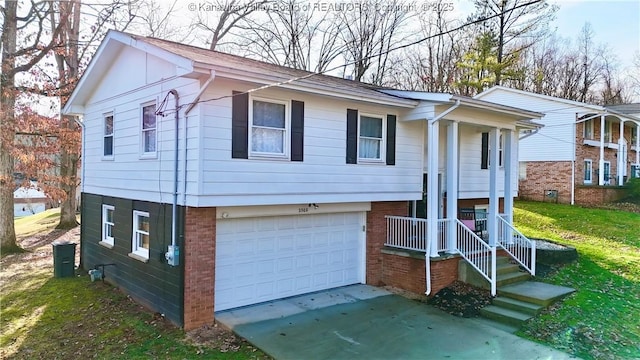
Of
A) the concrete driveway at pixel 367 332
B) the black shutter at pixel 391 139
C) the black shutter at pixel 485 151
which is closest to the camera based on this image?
the concrete driveway at pixel 367 332

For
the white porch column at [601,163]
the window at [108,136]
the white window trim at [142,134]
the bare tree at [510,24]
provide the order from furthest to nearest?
the bare tree at [510,24] < the white porch column at [601,163] < the window at [108,136] < the white window trim at [142,134]

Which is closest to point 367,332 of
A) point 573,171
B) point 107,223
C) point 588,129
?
point 107,223

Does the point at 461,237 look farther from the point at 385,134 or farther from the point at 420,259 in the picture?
the point at 385,134

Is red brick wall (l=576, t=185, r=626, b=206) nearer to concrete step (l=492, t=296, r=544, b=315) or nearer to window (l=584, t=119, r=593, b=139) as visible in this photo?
window (l=584, t=119, r=593, b=139)

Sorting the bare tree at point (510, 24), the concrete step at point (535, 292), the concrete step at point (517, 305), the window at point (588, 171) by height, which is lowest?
the concrete step at point (517, 305)

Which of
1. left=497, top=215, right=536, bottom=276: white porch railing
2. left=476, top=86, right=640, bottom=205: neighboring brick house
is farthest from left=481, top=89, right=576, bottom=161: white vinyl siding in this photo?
left=497, top=215, right=536, bottom=276: white porch railing

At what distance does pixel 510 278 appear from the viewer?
34.2 feet

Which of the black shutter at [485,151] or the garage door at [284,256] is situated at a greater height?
the black shutter at [485,151]

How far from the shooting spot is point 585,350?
739cm

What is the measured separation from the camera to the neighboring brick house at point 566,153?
23164 mm

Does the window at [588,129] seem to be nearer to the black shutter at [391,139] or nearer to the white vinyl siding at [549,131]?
the white vinyl siding at [549,131]

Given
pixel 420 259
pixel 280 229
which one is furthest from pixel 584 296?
pixel 280 229

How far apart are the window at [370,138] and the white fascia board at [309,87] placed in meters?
0.62

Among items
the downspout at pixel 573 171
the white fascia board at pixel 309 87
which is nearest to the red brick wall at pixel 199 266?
the white fascia board at pixel 309 87
